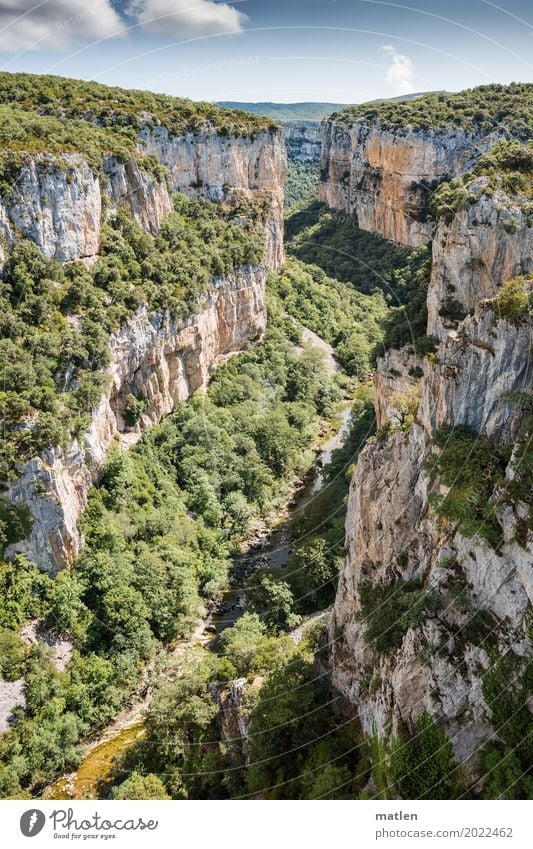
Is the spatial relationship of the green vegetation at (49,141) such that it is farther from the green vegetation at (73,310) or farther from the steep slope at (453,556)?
the steep slope at (453,556)

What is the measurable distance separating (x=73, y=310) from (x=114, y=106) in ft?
71.9

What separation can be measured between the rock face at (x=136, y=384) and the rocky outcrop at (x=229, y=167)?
8430 mm

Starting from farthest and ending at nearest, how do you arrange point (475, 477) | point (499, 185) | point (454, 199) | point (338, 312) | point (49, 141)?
point (338, 312)
point (49, 141)
point (454, 199)
point (499, 185)
point (475, 477)

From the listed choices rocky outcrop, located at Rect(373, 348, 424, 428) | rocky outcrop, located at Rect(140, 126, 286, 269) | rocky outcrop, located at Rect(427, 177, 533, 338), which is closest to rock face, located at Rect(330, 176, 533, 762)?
rocky outcrop, located at Rect(373, 348, 424, 428)

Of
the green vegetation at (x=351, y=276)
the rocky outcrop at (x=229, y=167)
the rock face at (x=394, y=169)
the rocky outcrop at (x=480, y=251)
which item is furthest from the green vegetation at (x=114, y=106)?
the rocky outcrop at (x=480, y=251)

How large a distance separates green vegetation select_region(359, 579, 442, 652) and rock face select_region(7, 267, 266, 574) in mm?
15617

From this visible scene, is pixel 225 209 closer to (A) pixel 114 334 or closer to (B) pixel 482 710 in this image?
(A) pixel 114 334

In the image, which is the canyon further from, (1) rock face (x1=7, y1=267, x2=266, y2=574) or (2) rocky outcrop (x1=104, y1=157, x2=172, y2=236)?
(2) rocky outcrop (x1=104, y1=157, x2=172, y2=236)

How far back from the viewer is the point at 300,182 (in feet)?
315

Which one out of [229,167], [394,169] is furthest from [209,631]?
[394,169]

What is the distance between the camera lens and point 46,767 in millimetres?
23375

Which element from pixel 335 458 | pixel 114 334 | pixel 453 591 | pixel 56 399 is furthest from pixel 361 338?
pixel 453 591

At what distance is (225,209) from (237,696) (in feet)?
138

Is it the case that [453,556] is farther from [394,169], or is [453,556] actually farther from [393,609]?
[394,169]
